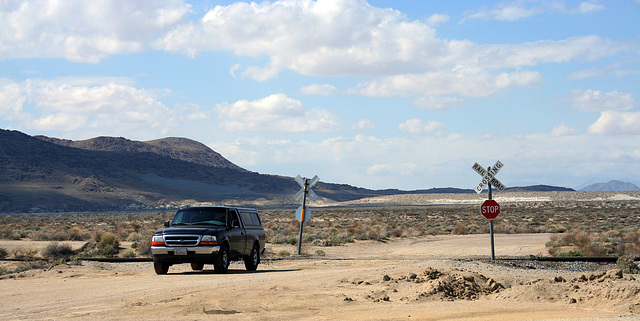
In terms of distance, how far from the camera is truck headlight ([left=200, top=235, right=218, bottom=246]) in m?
16.5

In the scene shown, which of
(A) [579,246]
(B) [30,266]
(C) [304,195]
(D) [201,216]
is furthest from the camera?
(A) [579,246]

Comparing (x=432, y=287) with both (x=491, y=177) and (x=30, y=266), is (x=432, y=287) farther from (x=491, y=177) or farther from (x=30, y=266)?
(x=30, y=266)

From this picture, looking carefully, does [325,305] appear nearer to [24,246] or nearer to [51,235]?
[24,246]

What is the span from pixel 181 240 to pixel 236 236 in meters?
1.67

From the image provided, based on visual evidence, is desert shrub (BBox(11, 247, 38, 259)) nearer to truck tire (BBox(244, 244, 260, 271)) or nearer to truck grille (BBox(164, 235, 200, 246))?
truck tire (BBox(244, 244, 260, 271))

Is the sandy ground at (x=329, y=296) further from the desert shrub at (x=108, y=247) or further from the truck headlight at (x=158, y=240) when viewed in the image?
the desert shrub at (x=108, y=247)

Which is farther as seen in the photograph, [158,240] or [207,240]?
[158,240]

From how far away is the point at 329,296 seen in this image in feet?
40.8

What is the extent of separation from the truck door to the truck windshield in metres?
0.28

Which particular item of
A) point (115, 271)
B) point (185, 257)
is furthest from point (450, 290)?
point (115, 271)

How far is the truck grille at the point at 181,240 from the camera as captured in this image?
16.5 meters

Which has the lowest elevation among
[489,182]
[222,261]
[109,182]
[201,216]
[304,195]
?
[222,261]

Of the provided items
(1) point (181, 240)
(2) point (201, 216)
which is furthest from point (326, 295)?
(2) point (201, 216)

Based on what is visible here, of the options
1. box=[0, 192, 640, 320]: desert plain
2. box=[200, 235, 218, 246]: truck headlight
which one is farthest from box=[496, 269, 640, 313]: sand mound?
box=[200, 235, 218, 246]: truck headlight
